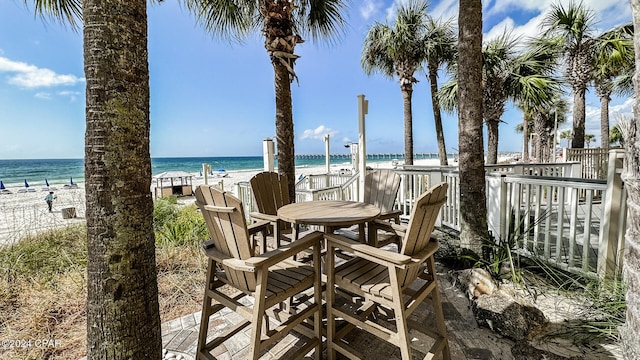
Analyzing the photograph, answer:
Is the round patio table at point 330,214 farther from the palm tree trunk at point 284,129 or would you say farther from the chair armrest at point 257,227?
the palm tree trunk at point 284,129

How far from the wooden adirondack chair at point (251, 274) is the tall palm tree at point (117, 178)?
37 cm

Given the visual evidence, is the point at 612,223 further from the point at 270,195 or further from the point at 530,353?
the point at 270,195

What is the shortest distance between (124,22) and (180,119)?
55258mm

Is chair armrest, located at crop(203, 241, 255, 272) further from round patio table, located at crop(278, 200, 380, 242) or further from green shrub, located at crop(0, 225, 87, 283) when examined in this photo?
green shrub, located at crop(0, 225, 87, 283)

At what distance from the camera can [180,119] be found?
4966 centimetres

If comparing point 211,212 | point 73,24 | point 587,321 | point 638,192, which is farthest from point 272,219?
point 73,24

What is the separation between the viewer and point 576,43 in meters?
7.99

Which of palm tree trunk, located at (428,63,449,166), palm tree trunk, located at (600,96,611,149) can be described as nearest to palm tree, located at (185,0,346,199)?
palm tree trunk, located at (428,63,449,166)

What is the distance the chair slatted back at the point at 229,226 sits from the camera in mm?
1556

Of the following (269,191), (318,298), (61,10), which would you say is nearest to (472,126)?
(269,191)

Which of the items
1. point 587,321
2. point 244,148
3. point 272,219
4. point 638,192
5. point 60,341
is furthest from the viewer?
point 244,148

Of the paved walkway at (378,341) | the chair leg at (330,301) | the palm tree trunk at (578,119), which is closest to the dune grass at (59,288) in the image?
the paved walkway at (378,341)

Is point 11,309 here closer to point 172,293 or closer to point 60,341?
point 60,341

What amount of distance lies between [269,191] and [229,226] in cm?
150
